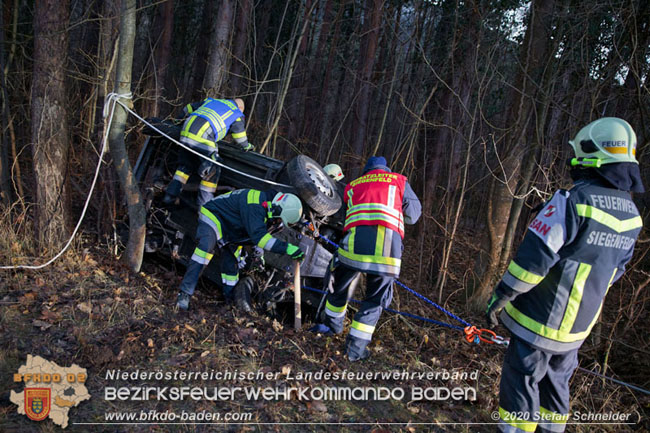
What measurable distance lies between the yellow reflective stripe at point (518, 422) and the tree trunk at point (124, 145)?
4.10 m

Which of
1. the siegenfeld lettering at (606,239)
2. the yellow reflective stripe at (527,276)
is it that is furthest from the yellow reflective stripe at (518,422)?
the siegenfeld lettering at (606,239)

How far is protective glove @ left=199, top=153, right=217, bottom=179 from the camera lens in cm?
530

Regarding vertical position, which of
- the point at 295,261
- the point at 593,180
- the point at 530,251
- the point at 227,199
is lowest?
the point at 295,261

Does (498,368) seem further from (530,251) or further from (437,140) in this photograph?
(437,140)

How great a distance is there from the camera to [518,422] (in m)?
2.84

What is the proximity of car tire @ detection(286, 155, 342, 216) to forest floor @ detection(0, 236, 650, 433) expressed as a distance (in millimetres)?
1284

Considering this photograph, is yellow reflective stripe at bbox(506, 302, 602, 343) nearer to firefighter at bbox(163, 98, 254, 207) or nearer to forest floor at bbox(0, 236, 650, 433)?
forest floor at bbox(0, 236, 650, 433)

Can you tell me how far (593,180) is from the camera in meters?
2.77

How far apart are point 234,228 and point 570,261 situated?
325cm

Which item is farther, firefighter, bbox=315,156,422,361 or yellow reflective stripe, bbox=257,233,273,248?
yellow reflective stripe, bbox=257,233,273,248

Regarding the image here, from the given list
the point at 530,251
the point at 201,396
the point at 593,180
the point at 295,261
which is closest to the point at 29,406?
the point at 201,396

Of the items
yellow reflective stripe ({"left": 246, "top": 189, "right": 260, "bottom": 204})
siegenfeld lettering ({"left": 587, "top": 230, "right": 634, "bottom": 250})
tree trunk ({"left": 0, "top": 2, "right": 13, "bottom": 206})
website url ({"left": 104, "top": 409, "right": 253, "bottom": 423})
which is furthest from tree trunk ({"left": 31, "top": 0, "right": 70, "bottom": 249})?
siegenfeld lettering ({"left": 587, "top": 230, "right": 634, "bottom": 250})

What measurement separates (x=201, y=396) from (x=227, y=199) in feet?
7.19

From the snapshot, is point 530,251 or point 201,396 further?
point 201,396
